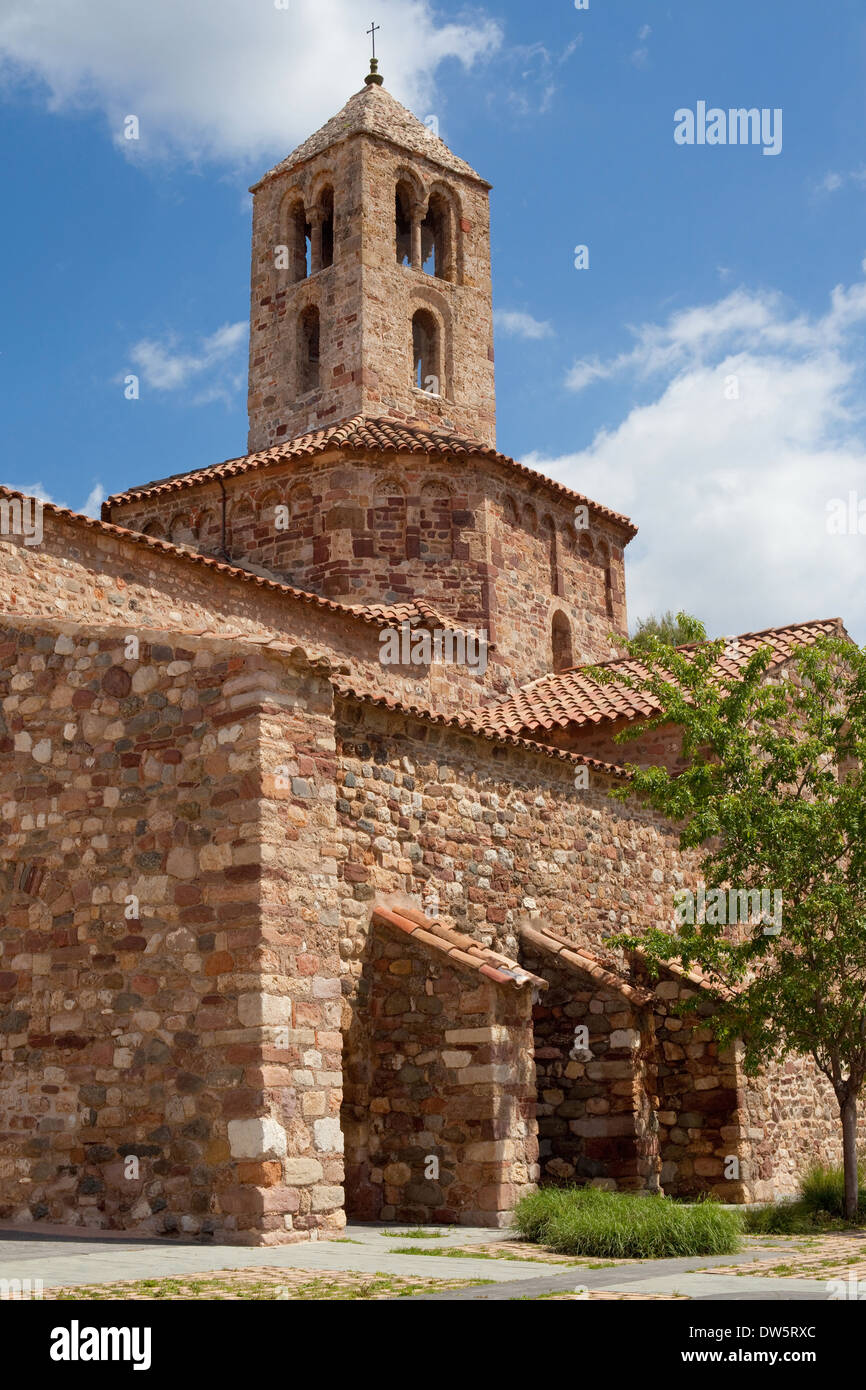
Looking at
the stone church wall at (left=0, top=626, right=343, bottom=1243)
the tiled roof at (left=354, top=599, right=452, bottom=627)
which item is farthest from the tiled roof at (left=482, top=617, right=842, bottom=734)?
the stone church wall at (left=0, top=626, right=343, bottom=1243)

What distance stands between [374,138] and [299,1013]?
19.4 m

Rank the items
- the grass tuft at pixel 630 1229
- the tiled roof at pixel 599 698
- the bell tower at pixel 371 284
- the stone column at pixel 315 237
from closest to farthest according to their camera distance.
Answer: the grass tuft at pixel 630 1229 < the tiled roof at pixel 599 698 < the bell tower at pixel 371 284 < the stone column at pixel 315 237

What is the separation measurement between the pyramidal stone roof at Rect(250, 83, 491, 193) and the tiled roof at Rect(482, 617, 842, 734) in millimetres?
10834

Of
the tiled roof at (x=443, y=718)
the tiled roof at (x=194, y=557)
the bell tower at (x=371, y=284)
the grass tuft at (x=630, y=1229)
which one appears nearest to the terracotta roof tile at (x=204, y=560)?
the tiled roof at (x=194, y=557)

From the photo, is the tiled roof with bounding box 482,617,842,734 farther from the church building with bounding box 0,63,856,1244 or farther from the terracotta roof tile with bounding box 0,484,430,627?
the terracotta roof tile with bounding box 0,484,430,627

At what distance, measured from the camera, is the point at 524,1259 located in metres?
8.45

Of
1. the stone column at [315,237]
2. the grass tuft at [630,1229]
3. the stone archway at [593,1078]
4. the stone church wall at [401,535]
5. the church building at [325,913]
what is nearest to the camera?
the grass tuft at [630,1229]

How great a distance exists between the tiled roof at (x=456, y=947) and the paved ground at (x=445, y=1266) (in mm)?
2057

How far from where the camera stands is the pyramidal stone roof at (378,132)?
24.7 meters

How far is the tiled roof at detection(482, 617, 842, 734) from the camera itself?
18.4 metres

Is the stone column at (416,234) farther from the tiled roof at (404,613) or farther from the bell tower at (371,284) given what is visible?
the tiled roof at (404,613)

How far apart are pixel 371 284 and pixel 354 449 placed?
14.5ft

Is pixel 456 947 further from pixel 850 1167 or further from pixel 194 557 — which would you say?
pixel 194 557
